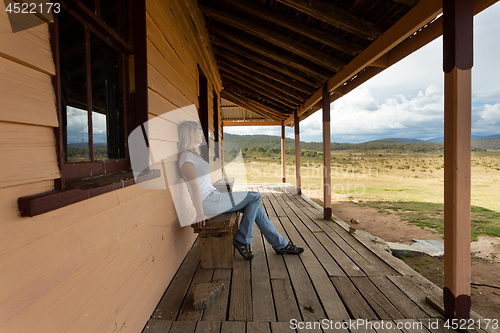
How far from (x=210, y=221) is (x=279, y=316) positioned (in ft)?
3.21

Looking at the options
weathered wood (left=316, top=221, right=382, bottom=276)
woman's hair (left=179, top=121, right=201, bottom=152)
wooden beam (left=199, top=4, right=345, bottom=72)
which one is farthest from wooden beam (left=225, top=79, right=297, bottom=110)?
woman's hair (left=179, top=121, right=201, bottom=152)

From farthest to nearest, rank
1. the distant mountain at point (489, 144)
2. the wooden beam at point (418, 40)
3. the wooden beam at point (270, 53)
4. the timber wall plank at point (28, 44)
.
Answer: the distant mountain at point (489, 144) → the wooden beam at point (270, 53) → the wooden beam at point (418, 40) → the timber wall plank at point (28, 44)

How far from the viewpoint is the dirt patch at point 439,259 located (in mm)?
2607

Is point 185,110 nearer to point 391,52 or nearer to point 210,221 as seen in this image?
point 210,221

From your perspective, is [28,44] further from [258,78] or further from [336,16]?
[258,78]

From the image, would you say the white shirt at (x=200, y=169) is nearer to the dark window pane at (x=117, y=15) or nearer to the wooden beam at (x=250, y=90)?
the dark window pane at (x=117, y=15)

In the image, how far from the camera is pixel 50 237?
0.87m

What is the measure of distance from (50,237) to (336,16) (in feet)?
9.24

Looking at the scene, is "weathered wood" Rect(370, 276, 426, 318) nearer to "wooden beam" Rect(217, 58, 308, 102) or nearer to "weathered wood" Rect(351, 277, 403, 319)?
"weathered wood" Rect(351, 277, 403, 319)

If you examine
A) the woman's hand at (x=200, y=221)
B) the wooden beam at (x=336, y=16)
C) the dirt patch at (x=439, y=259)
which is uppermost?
the wooden beam at (x=336, y=16)

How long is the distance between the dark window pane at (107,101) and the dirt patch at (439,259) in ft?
10.9

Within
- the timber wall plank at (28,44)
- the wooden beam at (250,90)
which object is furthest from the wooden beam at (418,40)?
the wooden beam at (250,90)

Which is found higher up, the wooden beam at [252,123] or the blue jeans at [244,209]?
the wooden beam at [252,123]

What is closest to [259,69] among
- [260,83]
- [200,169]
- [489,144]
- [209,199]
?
[260,83]
